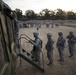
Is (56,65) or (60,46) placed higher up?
(60,46)

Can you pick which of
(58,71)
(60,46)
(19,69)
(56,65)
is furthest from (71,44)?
(19,69)

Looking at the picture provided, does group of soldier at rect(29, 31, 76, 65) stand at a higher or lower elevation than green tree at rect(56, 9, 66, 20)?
higher

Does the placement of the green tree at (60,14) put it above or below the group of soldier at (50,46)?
below

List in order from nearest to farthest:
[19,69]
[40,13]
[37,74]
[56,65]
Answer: [37,74] → [19,69] → [56,65] → [40,13]

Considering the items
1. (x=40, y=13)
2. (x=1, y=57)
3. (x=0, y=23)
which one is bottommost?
(x=40, y=13)

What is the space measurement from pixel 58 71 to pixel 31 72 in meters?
1.15

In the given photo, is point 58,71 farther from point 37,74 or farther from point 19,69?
point 19,69

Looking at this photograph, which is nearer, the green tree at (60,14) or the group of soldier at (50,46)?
the group of soldier at (50,46)

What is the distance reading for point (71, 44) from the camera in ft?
35.6

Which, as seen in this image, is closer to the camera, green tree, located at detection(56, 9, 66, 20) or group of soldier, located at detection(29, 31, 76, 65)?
group of soldier, located at detection(29, 31, 76, 65)

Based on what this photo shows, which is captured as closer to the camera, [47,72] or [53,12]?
[47,72]

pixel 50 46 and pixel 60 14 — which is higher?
pixel 50 46

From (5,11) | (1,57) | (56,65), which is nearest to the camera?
(1,57)

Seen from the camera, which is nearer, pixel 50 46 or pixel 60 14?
pixel 50 46
